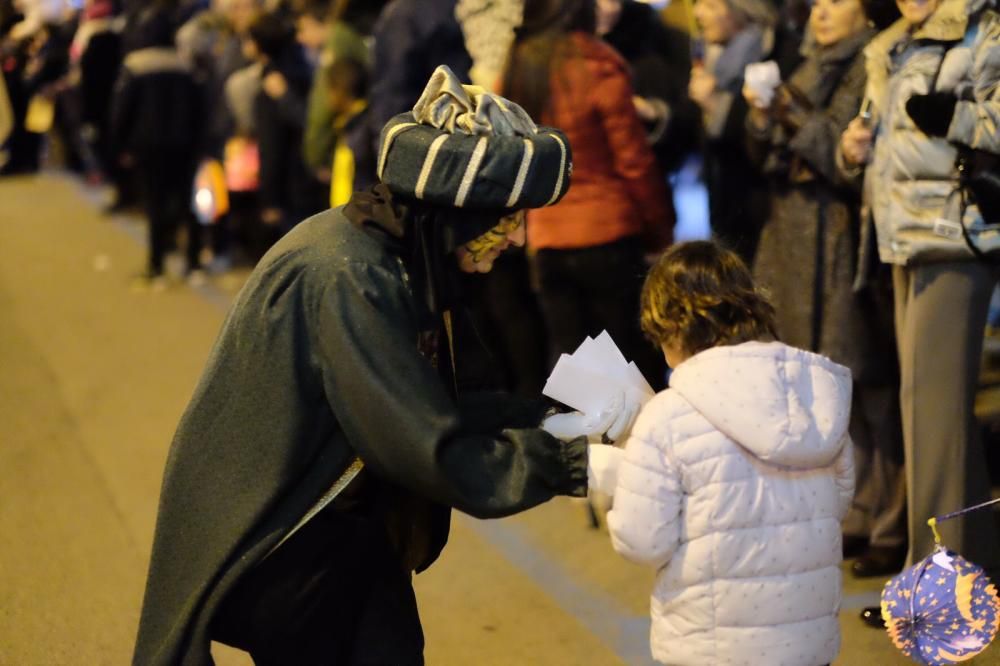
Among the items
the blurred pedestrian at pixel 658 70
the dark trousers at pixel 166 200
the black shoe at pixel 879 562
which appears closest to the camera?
the black shoe at pixel 879 562

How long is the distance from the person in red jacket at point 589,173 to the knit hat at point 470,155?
8.19 ft

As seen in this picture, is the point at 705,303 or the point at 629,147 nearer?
the point at 705,303

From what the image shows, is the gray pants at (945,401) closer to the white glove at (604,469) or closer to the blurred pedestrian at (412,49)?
the white glove at (604,469)

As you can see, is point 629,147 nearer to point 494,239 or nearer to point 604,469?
point 494,239

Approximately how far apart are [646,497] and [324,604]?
719 mm

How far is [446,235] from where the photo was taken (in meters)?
3.06

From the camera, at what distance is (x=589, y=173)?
5707 mm

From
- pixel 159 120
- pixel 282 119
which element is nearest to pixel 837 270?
pixel 282 119

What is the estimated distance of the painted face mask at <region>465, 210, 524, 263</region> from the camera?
312cm

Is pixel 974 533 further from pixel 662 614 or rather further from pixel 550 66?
pixel 550 66

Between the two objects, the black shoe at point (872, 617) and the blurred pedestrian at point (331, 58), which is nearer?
the black shoe at point (872, 617)

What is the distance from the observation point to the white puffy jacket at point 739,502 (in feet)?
9.89

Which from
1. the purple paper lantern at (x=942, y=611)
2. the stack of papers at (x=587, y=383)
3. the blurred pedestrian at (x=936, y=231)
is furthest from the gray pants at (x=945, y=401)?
the stack of papers at (x=587, y=383)

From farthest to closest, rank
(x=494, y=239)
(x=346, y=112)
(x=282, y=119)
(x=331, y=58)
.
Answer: (x=282, y=119) < (x=331, y=58) < (x=346, y=112) < (x=494, y=239)
